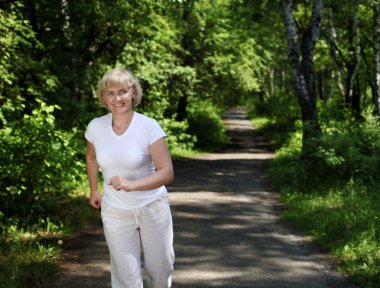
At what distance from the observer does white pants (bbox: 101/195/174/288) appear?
3465 millimetres

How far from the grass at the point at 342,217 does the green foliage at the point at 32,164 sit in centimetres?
387

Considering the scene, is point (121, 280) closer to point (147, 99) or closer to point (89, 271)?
point (89, 271)

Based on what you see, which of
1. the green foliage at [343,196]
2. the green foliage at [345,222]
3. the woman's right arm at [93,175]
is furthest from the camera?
the green foliage at [343,196]

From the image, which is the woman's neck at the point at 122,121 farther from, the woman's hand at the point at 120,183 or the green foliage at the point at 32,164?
the green foliage at the point at 32,164

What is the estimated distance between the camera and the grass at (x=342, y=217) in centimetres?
595

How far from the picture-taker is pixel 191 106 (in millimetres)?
29141

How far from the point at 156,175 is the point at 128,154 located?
23 centimetres

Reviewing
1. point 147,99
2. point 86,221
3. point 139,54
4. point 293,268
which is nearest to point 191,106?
point 147,99

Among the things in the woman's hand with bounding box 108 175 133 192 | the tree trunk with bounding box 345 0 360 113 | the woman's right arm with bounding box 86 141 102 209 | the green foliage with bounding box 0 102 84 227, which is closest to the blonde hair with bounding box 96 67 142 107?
the woman's right arm with bounding box 86 141 102 209

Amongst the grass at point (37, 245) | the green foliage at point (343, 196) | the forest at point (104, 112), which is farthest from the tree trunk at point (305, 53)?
the grass at point (37, 245)

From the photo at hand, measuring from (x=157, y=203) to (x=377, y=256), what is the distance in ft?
11.7

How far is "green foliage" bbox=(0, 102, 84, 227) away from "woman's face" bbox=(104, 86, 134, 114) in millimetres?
4443

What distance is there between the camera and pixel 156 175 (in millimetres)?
3299

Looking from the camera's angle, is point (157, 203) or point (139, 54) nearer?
point (157, 203)
